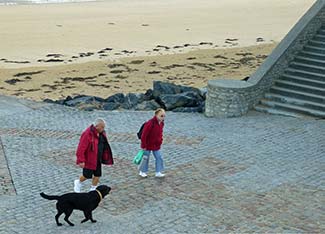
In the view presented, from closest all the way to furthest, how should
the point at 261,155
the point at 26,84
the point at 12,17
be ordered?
1. the point at 261,155
2. the point at 26,84
3. the point at 12,17

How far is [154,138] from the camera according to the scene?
1265 centimetres

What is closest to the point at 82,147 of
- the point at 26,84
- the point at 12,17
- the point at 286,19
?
the point at 26,84

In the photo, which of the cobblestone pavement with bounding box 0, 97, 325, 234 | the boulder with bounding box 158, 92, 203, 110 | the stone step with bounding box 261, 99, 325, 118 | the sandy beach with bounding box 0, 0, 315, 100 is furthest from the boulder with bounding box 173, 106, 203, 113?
the sandy beach with bounding box 0, 0, 315, 100

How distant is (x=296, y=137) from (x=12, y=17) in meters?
31.6

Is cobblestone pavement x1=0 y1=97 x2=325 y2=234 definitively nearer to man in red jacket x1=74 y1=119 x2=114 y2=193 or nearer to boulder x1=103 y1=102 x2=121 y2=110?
man in red jacket x1=74 y1=119 x2=114 y2=193

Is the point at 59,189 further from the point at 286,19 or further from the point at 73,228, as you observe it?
the point at 286,19

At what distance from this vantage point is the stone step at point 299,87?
1874cm

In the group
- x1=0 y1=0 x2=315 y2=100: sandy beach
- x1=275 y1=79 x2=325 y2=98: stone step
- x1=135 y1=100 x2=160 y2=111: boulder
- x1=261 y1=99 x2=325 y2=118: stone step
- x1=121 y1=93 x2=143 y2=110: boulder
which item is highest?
x1=275 y1=79 x2=325 y2=98: stone step

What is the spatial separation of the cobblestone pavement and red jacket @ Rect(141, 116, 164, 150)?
28.6 inches

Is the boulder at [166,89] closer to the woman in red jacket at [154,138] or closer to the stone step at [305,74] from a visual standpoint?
the stone step at [305,74]

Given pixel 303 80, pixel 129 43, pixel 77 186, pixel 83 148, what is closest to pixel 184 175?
pixel 77 186

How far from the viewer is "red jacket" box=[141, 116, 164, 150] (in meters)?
12.5

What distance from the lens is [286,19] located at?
158 ft

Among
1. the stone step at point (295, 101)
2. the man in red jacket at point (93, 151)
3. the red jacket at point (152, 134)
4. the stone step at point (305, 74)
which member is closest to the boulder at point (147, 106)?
the stone step at point (295, 101)
